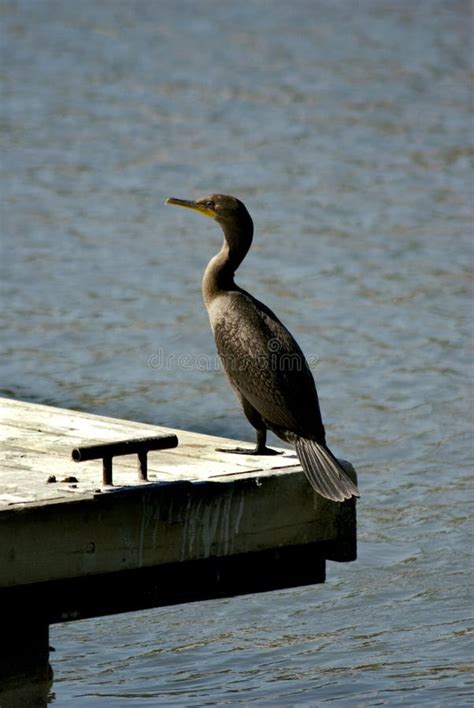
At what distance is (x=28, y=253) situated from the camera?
13859 mm

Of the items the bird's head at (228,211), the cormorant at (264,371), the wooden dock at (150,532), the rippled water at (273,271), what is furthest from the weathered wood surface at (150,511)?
the rippled water at (273,271)

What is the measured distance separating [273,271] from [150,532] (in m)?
8.08

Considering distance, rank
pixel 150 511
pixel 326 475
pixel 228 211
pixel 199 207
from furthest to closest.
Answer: pixel 199 207
pixel 228 211
pixel 326 475
pixel 150 511

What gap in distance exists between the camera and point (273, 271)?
42.9ft

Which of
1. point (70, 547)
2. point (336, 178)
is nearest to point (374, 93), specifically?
point (336, 178)

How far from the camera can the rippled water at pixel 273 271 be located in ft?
22.2

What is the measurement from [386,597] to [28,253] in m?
7.20

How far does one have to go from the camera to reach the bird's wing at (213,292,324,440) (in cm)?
574

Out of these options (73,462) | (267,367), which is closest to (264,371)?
(267,367)

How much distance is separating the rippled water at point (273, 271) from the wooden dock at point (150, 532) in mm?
950

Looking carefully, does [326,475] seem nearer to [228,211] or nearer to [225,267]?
[225,267]

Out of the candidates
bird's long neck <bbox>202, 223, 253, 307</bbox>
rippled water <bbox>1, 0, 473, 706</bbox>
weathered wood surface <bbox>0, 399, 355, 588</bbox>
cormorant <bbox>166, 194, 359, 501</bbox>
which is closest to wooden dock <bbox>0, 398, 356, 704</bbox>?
weathered wood surface <bbox>0, 399, 355, 588</bbox>

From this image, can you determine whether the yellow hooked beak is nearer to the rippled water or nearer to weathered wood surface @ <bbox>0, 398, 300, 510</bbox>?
weathered wood surface @ <bbox>0, 398, 300, 510</bbox>

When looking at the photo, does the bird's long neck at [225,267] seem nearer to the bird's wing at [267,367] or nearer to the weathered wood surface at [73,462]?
the bird's wing at [267,367]
